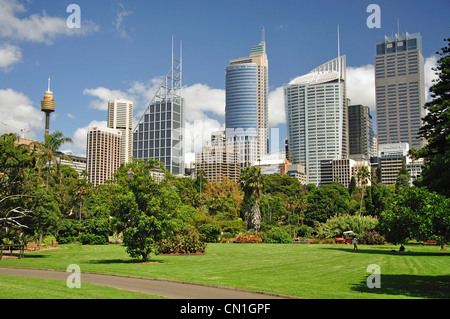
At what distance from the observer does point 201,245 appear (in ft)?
121

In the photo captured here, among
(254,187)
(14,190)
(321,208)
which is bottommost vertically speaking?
(321,208)

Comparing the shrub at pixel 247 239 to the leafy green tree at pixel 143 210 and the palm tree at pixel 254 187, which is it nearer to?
the palm tree at pixel 254 187

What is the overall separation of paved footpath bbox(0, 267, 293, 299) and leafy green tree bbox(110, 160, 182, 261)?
18.3 feet

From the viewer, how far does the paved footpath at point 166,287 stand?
49.6 feet

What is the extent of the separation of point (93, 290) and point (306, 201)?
3181 inches

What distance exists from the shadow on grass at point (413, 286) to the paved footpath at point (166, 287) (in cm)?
490

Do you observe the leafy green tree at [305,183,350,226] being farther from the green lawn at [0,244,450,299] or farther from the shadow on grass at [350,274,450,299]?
the shadow on grass at [350,274,450,299]

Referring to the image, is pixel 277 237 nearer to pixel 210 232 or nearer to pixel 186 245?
pixel 210 232

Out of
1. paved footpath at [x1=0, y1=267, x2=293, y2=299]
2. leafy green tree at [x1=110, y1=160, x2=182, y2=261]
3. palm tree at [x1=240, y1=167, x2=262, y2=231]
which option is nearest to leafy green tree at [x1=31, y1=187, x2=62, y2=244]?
leafy green tree at [x1=110, y1=160, x2=182, y2=261]

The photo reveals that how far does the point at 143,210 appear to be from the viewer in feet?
89.7

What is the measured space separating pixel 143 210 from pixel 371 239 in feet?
118
